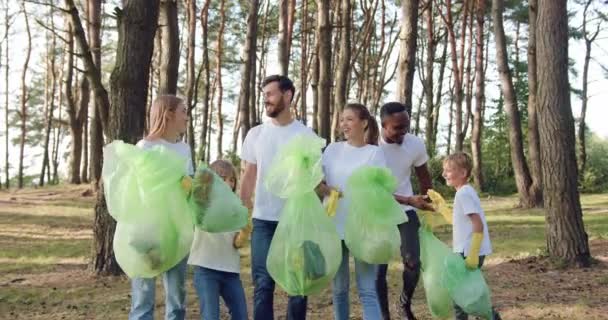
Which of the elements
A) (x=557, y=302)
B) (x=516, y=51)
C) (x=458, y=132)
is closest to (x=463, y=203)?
(x=557, y=302)

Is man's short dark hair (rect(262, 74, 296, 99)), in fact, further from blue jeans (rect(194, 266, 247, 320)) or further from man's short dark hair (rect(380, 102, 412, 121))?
blue jeans (rect(194, 266, 247, 320))

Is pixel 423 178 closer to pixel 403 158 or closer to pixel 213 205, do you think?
pixel 403 158

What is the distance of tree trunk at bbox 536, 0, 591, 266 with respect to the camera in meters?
6.93

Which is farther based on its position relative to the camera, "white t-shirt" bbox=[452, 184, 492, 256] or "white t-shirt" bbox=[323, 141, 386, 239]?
"white t-shirt" bbox=[452, 184, 492, 256]

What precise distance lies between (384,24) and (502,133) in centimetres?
636

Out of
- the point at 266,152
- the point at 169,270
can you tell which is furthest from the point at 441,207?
the point at 169,270

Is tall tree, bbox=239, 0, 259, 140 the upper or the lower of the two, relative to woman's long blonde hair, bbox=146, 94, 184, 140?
upper

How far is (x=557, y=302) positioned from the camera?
5.35 meters

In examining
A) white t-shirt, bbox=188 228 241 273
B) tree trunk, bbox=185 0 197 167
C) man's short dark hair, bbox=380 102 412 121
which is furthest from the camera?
tree trunk, bbox=185 0 197 167

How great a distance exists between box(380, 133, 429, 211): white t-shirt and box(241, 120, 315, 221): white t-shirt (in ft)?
2.72

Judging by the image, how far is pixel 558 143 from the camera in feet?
23.1

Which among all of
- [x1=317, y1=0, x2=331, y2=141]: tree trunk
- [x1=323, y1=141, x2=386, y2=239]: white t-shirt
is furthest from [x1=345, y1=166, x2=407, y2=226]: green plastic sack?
[x1=317, y1=0, x2=331, y2=141]: tree trunk

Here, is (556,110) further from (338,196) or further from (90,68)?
(90,68)

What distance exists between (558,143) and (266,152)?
15.0 ft
